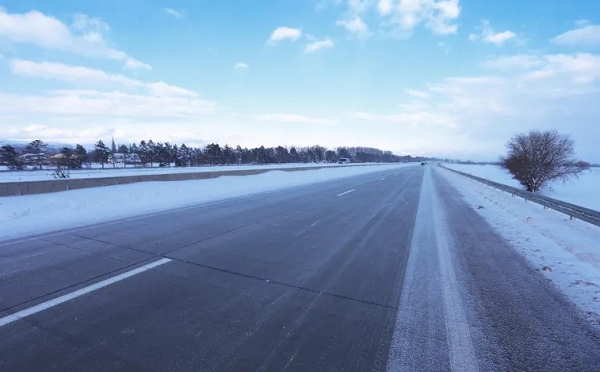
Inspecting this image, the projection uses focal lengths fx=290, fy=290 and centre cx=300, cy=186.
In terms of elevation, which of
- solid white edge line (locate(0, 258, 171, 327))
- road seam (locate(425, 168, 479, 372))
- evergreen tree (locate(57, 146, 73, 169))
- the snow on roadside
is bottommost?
the snow on roadside

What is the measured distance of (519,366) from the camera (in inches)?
108

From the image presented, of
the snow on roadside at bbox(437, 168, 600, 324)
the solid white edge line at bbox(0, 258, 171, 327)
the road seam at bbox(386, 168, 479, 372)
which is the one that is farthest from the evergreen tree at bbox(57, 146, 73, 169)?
the road seam at bbox(386, 168, 479, 372)

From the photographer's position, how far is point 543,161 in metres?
32.2

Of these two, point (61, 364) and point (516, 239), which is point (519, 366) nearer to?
point (61, 364)

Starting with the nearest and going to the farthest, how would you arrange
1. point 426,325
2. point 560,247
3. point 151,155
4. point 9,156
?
point 426,325, point 560,247, point 9,156, point 151,155

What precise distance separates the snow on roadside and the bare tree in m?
26.7

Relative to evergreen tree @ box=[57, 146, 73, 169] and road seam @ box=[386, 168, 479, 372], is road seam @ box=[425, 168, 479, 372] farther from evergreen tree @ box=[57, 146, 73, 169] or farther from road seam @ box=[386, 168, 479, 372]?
evergreen tree @ box=[57, 146, 73, 169]

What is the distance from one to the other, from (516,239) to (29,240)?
11.6 meters

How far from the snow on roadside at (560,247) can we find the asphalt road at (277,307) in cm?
30

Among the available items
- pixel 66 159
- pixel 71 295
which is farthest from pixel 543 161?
pixel 66 159

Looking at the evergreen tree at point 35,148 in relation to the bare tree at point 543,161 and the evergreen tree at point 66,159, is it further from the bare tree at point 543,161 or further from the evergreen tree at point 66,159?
the bare tree at point 543,161

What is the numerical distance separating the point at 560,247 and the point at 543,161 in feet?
109

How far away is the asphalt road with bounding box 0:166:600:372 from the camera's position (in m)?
2.79

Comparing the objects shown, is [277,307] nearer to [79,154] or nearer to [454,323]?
[454,323]
